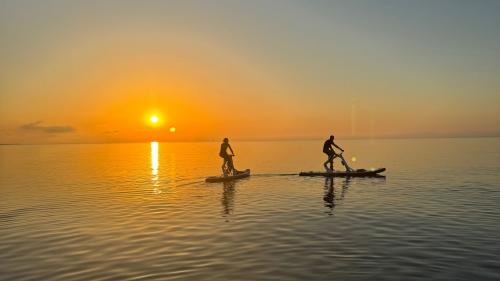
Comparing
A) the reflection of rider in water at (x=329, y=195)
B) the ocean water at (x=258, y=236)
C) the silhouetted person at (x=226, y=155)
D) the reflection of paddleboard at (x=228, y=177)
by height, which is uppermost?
the silhouetted person at (x=226, y=155)

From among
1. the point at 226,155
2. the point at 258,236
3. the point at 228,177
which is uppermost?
the point at 226,155

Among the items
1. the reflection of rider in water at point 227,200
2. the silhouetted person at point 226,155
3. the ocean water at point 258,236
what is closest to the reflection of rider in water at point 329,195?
the ocean water at point 258,236

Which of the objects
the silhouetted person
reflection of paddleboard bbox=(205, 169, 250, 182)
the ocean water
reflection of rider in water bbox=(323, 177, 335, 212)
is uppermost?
the silhouetted person

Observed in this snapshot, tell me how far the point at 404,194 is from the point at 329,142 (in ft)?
39.9

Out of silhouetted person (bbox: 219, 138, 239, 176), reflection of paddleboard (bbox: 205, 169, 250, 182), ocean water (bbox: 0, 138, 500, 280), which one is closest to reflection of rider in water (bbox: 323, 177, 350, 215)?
ocean water (bbox: 0, 138, 500, 280)

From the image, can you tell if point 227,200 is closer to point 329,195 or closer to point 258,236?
point 329,195

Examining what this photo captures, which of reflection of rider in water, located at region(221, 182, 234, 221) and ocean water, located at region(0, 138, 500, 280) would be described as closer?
ocean water, located at region(0, 138, 500, 280)

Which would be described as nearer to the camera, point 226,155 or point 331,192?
point 331,192

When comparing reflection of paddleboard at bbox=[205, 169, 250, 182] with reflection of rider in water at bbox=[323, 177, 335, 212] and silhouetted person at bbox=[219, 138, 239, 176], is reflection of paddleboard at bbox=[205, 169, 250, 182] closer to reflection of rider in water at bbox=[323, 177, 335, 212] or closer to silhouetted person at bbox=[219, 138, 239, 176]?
silhouetted person at bbox=[219, 138, 239, 176]

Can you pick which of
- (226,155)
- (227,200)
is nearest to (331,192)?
(227,200)

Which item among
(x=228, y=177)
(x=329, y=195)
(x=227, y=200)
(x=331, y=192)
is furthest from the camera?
(x=228, y=177)

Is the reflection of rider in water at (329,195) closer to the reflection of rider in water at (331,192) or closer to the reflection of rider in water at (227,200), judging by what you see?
the reflection of rider in water at (331,192)

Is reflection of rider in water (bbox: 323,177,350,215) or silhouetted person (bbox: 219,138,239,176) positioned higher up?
silhouetted person (bbox: 219,138,239,176)

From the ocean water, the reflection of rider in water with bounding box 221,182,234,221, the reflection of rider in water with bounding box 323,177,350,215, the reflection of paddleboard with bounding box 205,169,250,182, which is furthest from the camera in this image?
the reflection of paddleboard with bounding box 205,169,250,182
